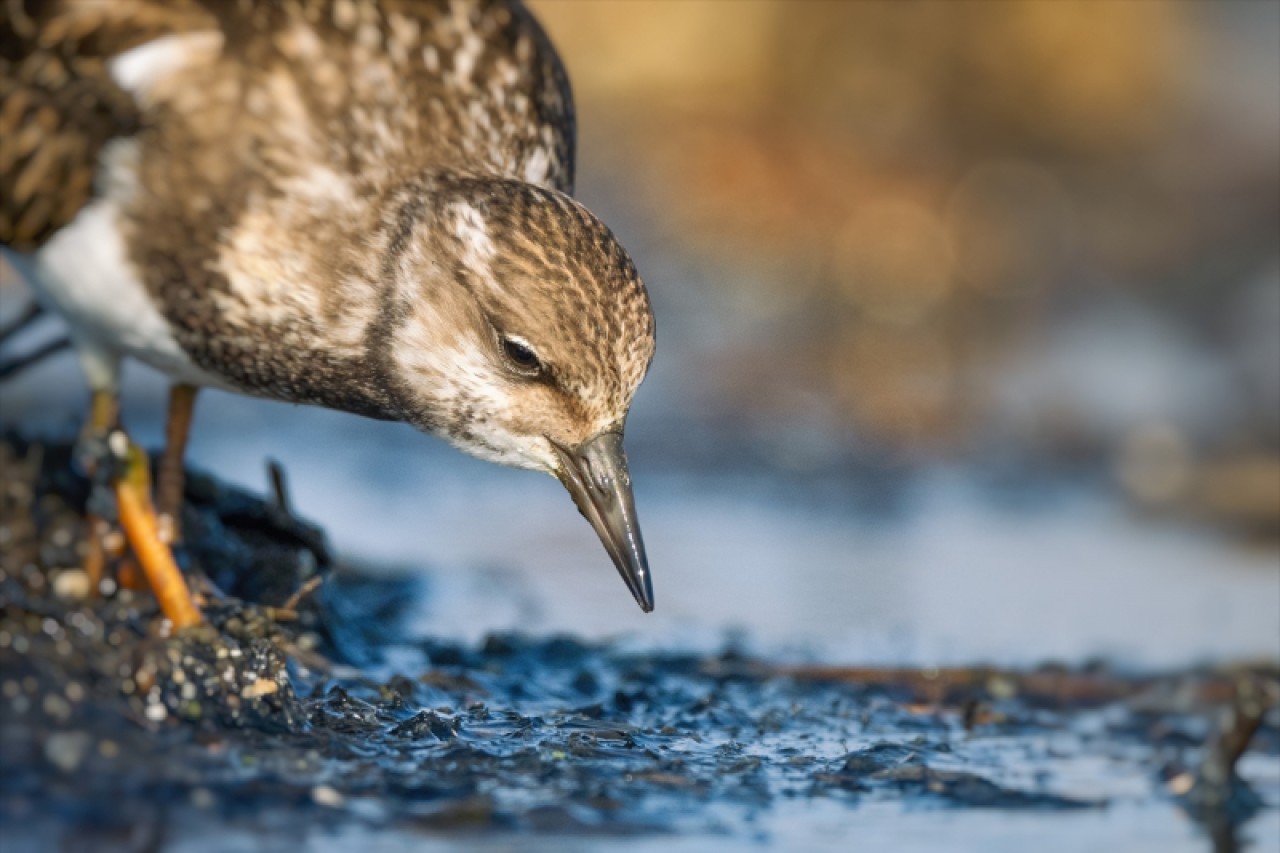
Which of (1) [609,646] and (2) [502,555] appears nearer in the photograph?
(1) [609,646]

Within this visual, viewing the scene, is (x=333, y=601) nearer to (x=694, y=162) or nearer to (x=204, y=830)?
(x=204, y=830)

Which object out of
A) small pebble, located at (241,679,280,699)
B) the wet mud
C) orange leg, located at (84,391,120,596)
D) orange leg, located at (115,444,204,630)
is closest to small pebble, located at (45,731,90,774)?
the wet mud

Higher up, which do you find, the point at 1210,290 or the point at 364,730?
the point at 1210,290

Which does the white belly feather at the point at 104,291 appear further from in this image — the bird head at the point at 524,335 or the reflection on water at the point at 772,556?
the reflection on water at the point at 772,556

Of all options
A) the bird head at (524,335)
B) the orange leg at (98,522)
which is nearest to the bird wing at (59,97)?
the orange leg at (98,522)

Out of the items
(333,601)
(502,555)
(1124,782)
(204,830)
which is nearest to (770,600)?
(502,555)

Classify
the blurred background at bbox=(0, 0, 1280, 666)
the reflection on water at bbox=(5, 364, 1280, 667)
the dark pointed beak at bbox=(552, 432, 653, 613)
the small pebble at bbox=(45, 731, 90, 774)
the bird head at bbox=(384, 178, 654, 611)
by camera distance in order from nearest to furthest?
the small pebble at bbox=(45, 731, 90, 774) < the bird head at bbox=(384, 178, 654, 611) < the dark pointed beak at bbox=(552, 432, 653, 613) < the reflection on water at bbox=(5, 364, 1280, 667) < the blurred background at bbox=(0, 0, 1280, 666)

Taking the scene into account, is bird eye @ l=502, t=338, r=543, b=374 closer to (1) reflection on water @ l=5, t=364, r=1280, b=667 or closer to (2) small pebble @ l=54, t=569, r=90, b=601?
(2) small pebble @ l=54, t=569, r=90, b=601
